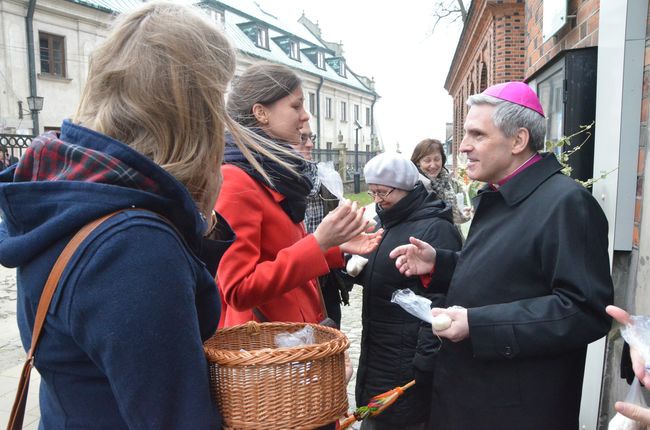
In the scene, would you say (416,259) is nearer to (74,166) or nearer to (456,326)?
(456,326)

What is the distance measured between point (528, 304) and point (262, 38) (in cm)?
3591

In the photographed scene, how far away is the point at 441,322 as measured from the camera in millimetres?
1835

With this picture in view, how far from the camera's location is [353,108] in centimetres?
4569

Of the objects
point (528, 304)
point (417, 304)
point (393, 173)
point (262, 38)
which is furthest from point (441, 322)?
point (262, 38)

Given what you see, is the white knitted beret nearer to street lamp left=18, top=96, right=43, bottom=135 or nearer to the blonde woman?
the blonde woman

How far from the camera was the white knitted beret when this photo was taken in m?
3.12

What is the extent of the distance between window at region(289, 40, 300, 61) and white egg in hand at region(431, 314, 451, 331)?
39.1 meters

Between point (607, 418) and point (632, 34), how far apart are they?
6.06 feet

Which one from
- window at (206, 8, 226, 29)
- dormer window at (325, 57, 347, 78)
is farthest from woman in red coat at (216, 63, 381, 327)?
dormer window at (325, 57, 347, 78)

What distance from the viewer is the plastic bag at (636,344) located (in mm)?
1409

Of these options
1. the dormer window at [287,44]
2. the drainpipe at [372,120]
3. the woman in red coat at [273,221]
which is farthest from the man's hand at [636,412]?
the drainpipe at [372,120]

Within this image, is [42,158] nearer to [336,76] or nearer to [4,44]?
[4,44]

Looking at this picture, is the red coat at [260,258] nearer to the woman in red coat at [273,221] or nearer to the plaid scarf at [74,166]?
the woman in red coat at [273,221]

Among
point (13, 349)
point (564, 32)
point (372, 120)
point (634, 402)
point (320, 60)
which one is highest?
point (320, 60)
